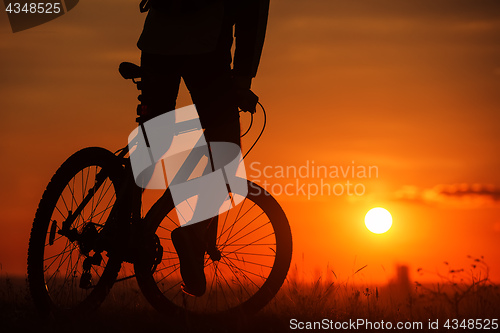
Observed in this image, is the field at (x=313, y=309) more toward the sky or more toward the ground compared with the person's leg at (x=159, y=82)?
more toward the ground

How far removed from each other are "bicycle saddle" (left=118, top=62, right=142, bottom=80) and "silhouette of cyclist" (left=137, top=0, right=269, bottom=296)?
41 millimetres

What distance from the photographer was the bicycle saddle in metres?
4.62

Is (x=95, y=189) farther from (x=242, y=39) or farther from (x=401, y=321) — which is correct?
(x=401, y=321)

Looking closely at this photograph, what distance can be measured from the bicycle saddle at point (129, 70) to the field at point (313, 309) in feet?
5.64

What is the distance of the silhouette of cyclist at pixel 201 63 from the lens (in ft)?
14.4

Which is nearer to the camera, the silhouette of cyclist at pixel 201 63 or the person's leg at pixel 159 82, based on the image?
the silhouette of cyclist at pixel 201 63

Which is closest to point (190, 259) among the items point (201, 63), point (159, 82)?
point (159, 82)

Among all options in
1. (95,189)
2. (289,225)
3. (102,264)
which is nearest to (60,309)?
(102,264)

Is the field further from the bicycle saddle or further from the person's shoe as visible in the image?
the bicycle saddle

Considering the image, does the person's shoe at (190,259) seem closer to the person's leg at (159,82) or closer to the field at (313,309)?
the field at (313,309)

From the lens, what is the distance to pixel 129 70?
462 cm

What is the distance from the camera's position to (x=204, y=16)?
439cm

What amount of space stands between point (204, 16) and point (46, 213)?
5.88ft

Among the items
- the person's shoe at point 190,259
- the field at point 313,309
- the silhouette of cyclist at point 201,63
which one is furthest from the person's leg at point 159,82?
the field at point 313,309
